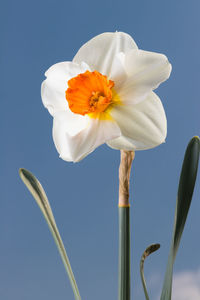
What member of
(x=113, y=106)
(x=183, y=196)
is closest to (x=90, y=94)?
(x=113, y=106)

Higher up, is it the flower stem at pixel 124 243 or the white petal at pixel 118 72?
the white petal at pixel 118 72

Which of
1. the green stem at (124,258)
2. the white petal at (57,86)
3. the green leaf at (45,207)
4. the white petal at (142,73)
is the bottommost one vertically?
the green stem at (124,258)

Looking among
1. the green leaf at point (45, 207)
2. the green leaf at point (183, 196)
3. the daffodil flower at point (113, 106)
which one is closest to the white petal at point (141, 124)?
the daffodil flower at point (113, 106)

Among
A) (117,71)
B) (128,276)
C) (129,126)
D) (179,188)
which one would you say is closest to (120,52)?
(117,71)

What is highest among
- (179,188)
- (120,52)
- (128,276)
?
(120,52)

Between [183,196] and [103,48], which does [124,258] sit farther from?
[103,48]

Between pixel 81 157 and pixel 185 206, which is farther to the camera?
pixel 185 206

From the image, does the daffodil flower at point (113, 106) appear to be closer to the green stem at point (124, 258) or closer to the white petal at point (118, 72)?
the white petal at point (118, 72)

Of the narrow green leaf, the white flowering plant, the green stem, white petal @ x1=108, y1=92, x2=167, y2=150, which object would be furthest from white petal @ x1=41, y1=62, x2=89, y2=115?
the narrow green leaf

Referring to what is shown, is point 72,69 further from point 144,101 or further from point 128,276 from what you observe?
point 128,276
